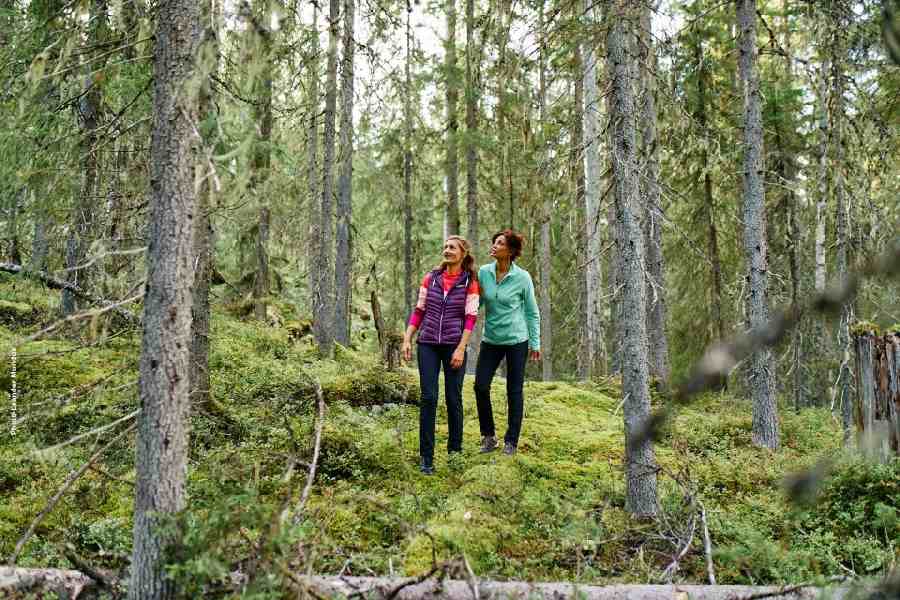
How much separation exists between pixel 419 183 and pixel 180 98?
17458mm

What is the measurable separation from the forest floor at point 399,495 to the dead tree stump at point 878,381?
417mm

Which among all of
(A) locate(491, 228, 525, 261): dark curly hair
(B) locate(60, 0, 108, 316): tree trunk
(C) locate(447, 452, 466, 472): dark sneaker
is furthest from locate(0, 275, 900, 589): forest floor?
(A) locate(491, 228, 525, 261): dark curly hair

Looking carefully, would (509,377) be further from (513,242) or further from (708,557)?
(708,557)

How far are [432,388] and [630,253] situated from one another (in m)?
2.19

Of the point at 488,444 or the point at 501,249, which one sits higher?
the point at 501,249

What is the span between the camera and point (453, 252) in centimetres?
616

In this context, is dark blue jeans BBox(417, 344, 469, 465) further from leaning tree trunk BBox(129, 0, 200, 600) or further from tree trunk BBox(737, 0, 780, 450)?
tree trunk BBox(737, 0, 780, 450)

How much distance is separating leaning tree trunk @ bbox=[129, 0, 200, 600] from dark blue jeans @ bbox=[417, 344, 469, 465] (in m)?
3.04

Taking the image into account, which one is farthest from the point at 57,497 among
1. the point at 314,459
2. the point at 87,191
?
the point at 87,191

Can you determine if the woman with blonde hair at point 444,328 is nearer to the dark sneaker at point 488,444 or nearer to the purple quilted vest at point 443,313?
the purple quilted vest at point 443,313

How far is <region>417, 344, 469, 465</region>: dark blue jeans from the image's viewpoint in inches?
235

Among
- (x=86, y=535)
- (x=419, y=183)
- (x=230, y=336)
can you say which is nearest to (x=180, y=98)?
(x=86, y=535)

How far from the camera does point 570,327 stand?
25406 mm

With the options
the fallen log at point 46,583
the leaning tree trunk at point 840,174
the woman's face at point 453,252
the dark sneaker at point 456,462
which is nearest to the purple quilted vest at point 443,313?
the woman's face at point 453,252
